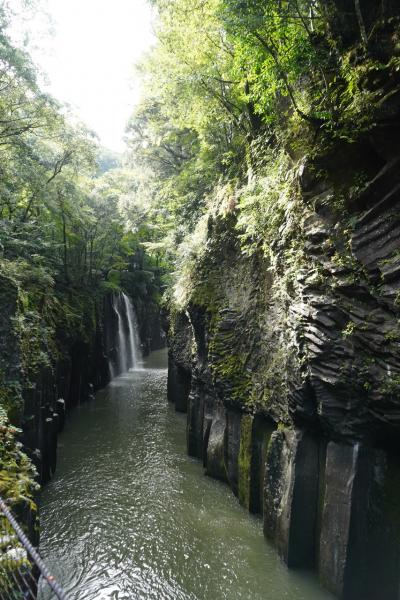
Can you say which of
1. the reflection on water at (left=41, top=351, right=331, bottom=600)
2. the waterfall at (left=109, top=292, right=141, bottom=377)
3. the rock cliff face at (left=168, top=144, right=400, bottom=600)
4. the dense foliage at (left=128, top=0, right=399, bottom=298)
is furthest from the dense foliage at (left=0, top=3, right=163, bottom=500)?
the rock cliff face at (left=168, top=144, right=400, bottom=600)

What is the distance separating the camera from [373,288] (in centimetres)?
637

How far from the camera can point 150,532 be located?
9266 mm

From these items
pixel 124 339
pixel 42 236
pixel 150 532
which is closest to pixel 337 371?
pixel 150 532

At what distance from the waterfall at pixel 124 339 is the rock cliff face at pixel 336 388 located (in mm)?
20460

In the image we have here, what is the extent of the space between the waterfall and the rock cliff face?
2046 centimetres

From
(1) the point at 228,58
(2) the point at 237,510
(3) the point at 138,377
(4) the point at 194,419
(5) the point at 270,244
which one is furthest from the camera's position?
(3) the point at 138,377

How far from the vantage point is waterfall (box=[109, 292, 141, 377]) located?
29192 mm

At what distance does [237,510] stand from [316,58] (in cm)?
1102

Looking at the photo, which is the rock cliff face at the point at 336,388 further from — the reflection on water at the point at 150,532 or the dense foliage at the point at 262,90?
the dense foliage at the point at 262,90

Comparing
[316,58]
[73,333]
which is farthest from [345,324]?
[73,333]

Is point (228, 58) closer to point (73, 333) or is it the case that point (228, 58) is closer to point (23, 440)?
point (23, 440)

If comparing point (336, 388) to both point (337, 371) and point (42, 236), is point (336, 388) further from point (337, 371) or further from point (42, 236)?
point (42, 236)

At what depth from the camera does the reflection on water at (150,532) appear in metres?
7.50

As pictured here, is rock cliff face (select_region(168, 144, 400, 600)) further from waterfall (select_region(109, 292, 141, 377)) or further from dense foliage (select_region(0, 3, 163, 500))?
waterfall (select_region(109, 292, 141, 377))
